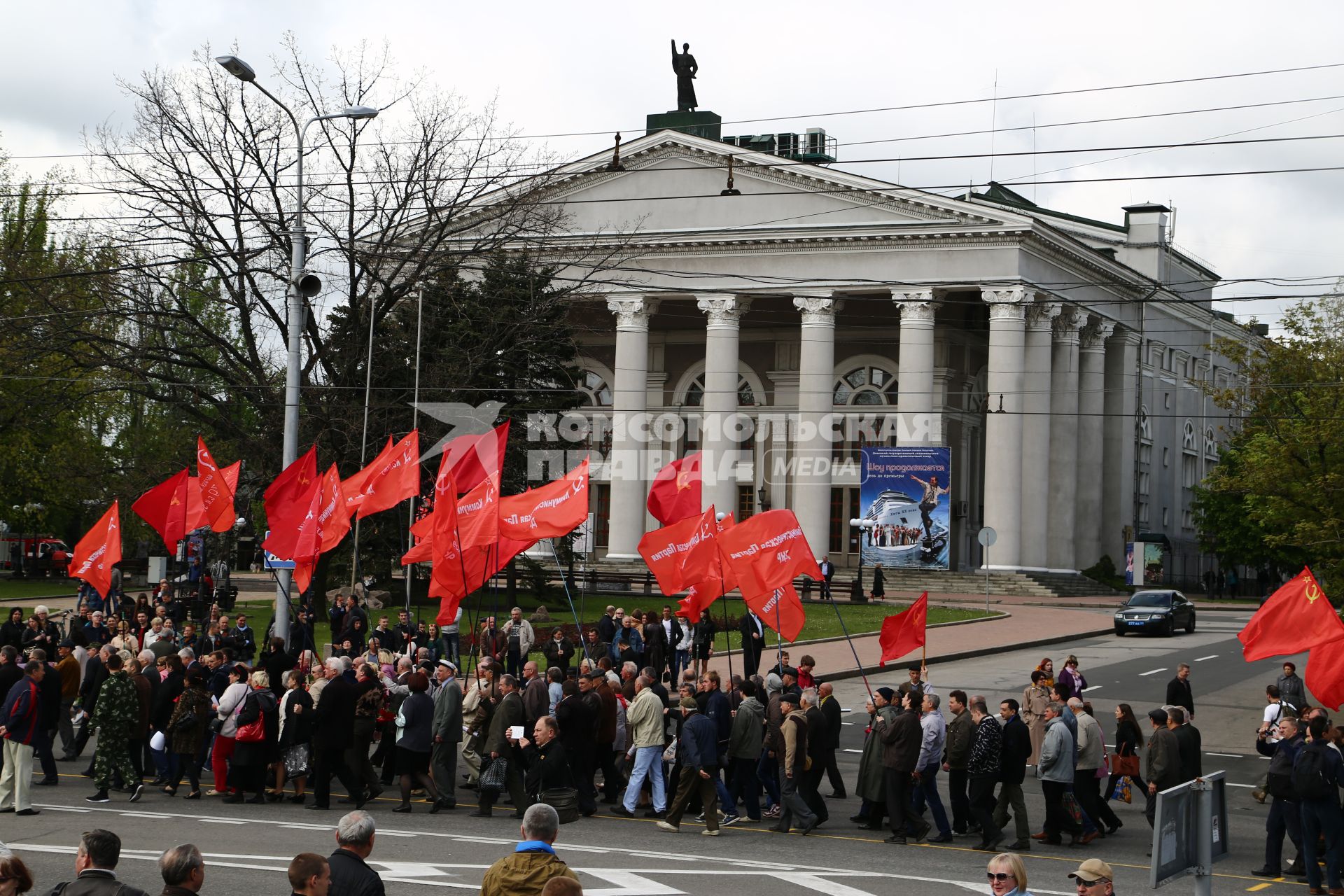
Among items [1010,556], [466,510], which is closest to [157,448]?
[1010,556]

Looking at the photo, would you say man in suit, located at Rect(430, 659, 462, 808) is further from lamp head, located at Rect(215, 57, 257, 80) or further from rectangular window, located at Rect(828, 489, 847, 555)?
rectangular window, located at Rect(828, 489, 847, 555)

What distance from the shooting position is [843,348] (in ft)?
219

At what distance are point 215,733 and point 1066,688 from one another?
9883mm

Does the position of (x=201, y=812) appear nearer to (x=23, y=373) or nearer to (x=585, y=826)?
(x=585, y=826)

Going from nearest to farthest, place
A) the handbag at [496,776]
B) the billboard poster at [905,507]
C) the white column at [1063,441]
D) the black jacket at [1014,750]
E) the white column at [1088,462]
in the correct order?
the black jacket at [1014,750] → the handbag at [496,776] → the billboard poster at [905,507] → the white column at [1063,441] → the white column at [1088,462]

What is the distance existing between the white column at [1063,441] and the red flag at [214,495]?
4388 centimetres

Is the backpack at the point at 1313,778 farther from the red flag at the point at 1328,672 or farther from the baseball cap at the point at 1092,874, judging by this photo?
the baseball cap at the point at 1092,874

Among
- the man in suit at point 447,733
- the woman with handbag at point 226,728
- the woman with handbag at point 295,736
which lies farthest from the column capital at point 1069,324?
the woman with handbag at point 226,728

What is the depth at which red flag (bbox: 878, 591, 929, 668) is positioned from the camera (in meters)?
20.5

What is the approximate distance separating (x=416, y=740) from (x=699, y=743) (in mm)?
3186

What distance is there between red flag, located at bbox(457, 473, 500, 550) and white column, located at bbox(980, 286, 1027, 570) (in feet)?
128

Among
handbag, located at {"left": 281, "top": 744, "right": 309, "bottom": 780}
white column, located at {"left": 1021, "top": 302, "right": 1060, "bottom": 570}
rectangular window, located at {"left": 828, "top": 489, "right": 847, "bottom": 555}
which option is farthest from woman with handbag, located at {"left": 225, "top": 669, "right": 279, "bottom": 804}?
rectangular window, located at {"left": 828, "top": 489, "right": 847, "bottom": 555}

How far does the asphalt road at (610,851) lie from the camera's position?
1295 centimetres

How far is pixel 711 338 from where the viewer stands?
6047 centimetres
